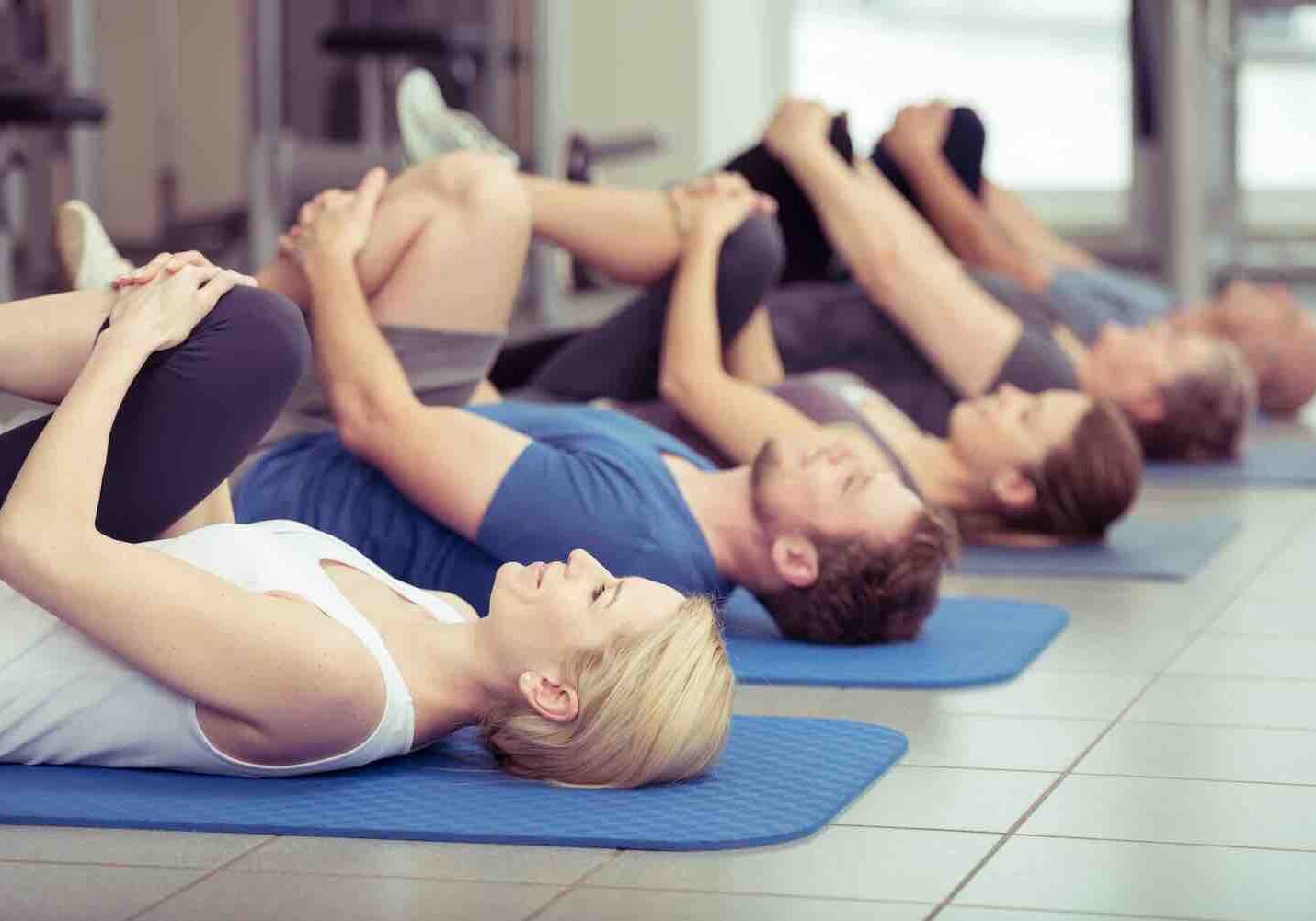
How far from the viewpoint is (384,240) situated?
2893 millimetres

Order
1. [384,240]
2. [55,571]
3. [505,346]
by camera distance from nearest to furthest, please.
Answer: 1. [55,571]
2. [384,240]
3. [505,346]

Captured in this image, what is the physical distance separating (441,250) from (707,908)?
140cm

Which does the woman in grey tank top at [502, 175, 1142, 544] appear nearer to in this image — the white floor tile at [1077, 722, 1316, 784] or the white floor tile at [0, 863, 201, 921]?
the white floor tile at [1077, 722, 1316, 784]

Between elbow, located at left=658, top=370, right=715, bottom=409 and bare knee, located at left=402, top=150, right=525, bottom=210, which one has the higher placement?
bare knee, located at left=402, top=150, right=525, bottom=210

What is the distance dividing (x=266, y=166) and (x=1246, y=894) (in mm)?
4688

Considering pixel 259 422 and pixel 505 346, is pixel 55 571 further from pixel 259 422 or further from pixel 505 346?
pixel 505 346

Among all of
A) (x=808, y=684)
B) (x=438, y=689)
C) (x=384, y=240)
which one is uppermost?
(x=384, y=240)

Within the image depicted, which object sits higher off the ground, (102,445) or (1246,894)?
(102,445)

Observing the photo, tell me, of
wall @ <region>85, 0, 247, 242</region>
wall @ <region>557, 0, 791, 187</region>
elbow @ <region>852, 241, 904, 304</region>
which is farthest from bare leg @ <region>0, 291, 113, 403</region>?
wall @ <region>85, 0, 247, 242</region>

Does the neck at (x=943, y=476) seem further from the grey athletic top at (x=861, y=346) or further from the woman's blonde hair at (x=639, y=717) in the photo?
the woman's blonde hair at (x=639, y=717)

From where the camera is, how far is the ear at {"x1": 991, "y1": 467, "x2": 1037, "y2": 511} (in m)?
3.51

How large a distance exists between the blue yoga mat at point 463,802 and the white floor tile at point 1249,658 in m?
0.71

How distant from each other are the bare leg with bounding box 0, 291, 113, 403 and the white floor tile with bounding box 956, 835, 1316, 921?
1005 millimetres

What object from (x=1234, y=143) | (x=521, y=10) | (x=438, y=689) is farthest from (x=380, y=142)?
(x=438, y=689)
